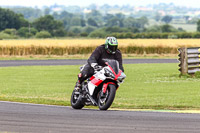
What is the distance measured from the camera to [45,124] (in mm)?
9758

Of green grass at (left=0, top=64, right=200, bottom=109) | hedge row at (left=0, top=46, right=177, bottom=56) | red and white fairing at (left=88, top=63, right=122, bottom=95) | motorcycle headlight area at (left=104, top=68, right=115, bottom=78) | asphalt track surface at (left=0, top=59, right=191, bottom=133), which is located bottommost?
hedge row at (left=0, top=46, right=177, bottom=56)

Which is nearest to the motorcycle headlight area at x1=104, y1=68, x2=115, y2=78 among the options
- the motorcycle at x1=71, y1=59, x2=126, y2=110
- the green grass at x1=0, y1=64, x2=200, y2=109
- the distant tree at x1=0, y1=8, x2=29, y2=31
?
the motorcycle at x1=71, y1=59, x2=126, y2=110

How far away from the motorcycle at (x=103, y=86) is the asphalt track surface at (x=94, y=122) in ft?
1.55

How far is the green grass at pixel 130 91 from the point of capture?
49.4 feet

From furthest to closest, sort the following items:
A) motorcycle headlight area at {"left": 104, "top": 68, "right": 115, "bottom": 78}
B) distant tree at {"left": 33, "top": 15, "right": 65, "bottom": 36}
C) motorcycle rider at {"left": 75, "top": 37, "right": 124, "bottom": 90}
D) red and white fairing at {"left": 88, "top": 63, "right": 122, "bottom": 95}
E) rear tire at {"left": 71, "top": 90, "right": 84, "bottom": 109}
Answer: distant tree at {"left": 33, "top": 15, "right": 65, "bottom": 36} → rear tire at {"left": 71, "top": 90, "right": 84, "bottom": 109} → motorcycle rider at {"left": 75, "top": 37, "right": 124, "bottom": 90} → red and white fairing at {"left": 88, "top": 63, "right": 122, "bottom": 95} → motorcycle headlight area at {"left": 104, "top": 68, "right": 115, "bottom": 78}

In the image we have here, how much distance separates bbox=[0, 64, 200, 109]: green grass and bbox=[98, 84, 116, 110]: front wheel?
190cm

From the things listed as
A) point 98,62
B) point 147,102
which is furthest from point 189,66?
point 98,62

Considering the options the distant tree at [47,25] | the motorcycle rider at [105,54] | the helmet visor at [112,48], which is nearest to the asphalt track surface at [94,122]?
the motorcycle rider at [105,54]

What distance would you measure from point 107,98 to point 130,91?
6.64 m

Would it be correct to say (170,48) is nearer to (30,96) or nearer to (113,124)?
(30,96)

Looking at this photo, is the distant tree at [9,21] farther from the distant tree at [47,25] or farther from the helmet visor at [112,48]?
the helmet visor at [112,48]

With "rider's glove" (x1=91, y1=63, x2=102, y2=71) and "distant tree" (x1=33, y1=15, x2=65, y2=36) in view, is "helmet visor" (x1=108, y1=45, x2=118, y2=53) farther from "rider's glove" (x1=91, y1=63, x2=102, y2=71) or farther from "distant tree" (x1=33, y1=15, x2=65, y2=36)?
"distant tree" (x1=33, y1=15, x2=65, y2=36)

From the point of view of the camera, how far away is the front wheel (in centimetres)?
1195

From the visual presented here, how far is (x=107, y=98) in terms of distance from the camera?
1212cm
